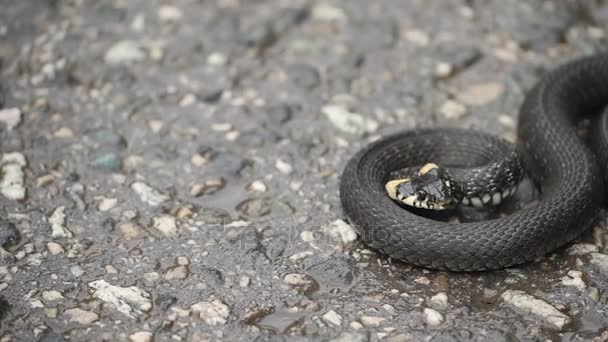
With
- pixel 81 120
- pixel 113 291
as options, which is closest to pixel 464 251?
pixel 113 291

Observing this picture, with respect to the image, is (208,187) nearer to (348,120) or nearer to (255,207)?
(255,207)

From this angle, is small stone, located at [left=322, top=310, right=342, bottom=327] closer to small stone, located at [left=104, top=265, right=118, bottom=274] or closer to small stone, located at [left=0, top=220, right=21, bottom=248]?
small stone, located at [left=104, top=265, right=118, bottom=274]

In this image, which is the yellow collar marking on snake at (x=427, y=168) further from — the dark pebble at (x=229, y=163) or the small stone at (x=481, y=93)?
the dark pebble at (x=229, y=163)

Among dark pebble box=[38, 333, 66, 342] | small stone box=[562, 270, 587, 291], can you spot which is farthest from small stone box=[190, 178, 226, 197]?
small stone box=[562, 270, 587, 291]

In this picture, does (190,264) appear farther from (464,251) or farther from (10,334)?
(464,251)

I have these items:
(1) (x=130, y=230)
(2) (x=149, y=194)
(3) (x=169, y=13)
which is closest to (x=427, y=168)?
(2) (x=149, y=194)

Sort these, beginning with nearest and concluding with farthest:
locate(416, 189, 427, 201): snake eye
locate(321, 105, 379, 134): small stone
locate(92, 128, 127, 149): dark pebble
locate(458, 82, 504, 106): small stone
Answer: locate(416, 189, 427, 201): snake eye < locate(92, 128, 127, 149): dark pebble < locate(321, 105, 379, 134): small stone < locate(458, 82, 504, 106): small stone
